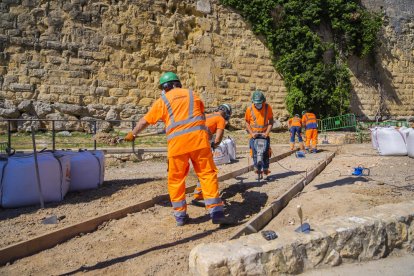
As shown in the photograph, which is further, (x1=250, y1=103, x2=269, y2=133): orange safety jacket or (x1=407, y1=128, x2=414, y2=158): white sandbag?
(x1=407, y1=128, x2=414, y2=158): white sandbag

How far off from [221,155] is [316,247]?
6514mm

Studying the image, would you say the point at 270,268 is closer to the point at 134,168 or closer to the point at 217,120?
the point at 217,120

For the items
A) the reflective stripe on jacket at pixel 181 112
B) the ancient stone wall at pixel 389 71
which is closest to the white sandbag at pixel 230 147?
the reflective stripe on jacket at pixel 181 112

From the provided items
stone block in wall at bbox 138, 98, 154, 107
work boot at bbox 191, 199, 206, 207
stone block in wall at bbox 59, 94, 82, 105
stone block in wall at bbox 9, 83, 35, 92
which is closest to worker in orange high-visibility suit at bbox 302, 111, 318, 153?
stone block in wall at bbox 138, 98, 154, 107

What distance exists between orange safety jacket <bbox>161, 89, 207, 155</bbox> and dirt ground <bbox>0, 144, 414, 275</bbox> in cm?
107

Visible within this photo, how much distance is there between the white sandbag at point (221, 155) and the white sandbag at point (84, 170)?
12.8ft

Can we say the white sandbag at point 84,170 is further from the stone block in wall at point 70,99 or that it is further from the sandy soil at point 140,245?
the stone block in wall at point 70,99

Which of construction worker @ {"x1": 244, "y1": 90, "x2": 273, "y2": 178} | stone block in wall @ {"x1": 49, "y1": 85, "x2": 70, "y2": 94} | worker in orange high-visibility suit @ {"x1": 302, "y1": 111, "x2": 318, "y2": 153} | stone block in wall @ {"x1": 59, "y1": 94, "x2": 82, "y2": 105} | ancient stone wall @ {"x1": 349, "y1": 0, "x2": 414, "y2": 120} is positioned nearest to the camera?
construction worker @ {"x1": 244, "y1": 90, "x2": 273, "y2": 178}

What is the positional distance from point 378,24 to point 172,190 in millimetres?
19319

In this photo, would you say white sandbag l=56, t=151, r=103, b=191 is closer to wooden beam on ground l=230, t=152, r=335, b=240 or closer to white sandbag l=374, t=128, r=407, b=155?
wooden beam on ground l=230, t=152, r=335, b=240

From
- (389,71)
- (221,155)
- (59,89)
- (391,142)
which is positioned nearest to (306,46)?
(389,71)

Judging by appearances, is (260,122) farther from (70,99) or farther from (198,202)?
(70,99)

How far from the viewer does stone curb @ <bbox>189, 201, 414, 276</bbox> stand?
2.93 metres

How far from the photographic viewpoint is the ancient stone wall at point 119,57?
13109mm
